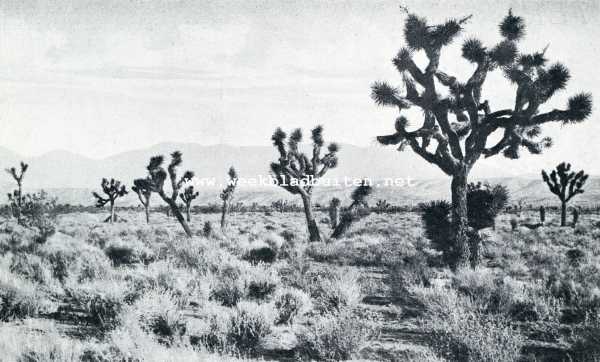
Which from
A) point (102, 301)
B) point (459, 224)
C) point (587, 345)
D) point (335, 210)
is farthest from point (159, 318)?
point (335, 210)

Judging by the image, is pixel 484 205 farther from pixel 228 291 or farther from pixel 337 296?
pixel 228 291

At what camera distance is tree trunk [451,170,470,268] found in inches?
451

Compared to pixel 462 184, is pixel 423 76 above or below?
above

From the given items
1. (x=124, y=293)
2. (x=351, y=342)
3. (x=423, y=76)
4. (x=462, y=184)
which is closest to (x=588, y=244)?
(x=462, y=184)

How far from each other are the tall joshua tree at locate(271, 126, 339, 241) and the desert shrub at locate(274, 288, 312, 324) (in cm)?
1068

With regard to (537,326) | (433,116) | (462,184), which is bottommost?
(537,326)

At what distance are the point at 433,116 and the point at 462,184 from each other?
208 cm

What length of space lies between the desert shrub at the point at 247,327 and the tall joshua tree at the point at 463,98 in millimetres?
7076

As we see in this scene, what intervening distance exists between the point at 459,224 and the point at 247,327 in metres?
7.65

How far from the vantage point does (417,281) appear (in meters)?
9.77

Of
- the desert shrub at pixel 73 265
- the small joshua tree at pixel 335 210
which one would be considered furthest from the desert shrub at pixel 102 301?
the small joshua tree at pixel 335 210

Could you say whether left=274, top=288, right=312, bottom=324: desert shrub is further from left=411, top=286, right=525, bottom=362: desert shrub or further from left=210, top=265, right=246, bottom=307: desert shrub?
left=411, top=286, right=525, bottom=362: desert shrub

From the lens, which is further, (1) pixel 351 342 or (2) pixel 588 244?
(2) pixel 588 244

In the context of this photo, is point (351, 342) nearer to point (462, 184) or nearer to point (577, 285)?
point (577, 285)
